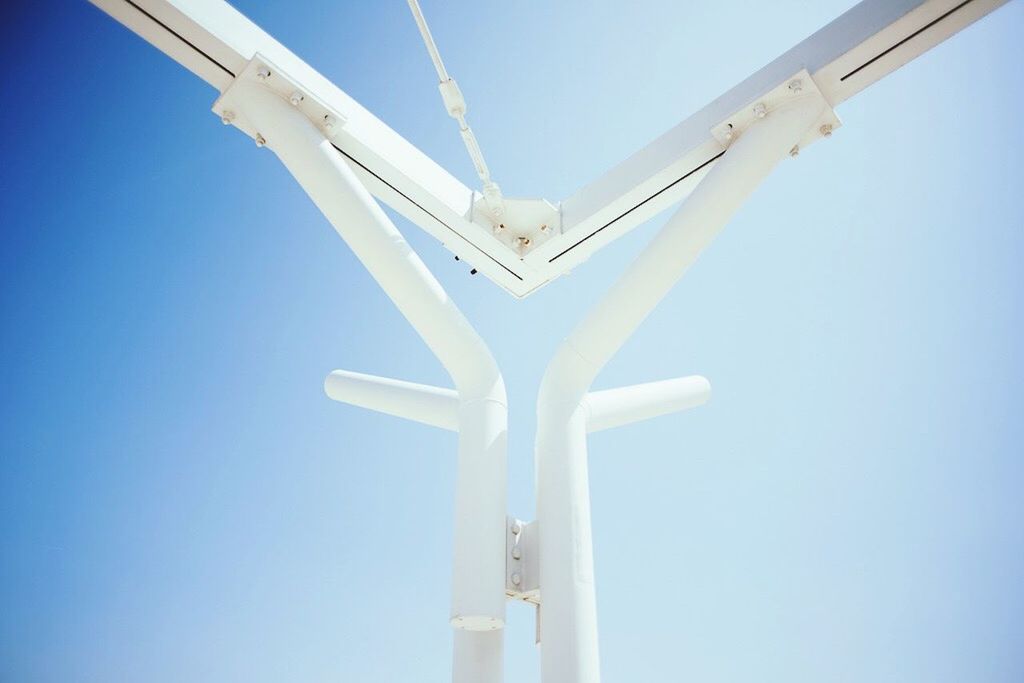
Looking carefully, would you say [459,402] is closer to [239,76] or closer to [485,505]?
[485,505]

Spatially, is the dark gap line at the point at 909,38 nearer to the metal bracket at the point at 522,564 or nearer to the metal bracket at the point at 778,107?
the metal bracket at the point at 778,107

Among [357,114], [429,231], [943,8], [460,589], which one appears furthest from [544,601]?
[943,8]

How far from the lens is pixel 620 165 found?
2.55 metres

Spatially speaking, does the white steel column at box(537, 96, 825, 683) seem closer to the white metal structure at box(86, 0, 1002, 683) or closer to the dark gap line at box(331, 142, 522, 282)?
the white metal structure at box(86, 0, 1002, 683)

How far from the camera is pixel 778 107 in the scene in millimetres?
2170

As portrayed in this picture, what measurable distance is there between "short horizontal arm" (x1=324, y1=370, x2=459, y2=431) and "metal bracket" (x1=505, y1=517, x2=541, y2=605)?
1.64ft

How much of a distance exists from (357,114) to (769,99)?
1.44m

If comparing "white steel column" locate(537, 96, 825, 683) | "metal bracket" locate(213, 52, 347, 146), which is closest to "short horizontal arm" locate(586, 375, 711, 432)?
"white steel column" locate(537, 96, 825, 683)

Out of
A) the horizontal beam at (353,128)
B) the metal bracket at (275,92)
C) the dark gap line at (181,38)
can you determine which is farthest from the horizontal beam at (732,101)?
the dark gap line at (181,38)

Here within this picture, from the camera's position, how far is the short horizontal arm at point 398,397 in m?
2.39

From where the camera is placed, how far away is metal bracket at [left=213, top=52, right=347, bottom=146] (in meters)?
2.03

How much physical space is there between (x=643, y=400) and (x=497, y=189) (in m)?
1.02

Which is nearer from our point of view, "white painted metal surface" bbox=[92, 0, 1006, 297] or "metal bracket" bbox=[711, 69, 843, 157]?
"white painted metal surface" bbox=[92, 0, 1006, 297]

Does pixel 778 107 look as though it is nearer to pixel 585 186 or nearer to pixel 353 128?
pixel 585 186
